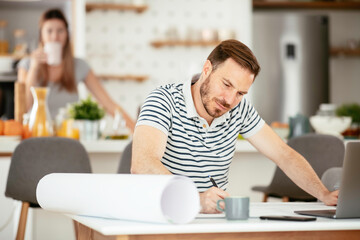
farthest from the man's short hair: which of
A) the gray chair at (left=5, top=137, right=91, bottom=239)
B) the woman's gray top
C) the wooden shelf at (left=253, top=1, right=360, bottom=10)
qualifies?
the wooden shelf at (left=253, top=1, right=360, bottom=10)

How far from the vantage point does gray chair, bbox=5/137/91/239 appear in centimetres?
314

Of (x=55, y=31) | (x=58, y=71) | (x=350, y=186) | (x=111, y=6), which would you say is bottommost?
(x=350, y=186)

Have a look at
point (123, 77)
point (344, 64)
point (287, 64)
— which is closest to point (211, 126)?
point (123, 77)

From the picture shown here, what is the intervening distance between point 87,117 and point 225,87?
5.73 feet

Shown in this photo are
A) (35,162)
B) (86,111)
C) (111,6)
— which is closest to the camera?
(35,162)

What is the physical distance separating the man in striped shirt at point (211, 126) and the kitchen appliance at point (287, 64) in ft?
13.4

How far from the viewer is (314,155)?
3.39 metres

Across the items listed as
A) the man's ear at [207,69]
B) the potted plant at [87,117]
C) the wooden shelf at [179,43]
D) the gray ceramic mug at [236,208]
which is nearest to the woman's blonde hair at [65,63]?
the potted plant at [87,117]

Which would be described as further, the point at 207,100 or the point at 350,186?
the point at 207,100

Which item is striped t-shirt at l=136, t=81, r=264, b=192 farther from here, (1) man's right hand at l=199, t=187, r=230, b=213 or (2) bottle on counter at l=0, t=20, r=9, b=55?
(2) bottle on counter at l=0, t=20, r=9, b=55

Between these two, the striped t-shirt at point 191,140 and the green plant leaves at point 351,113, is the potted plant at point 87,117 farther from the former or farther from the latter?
the green plant leaves at point 351,113

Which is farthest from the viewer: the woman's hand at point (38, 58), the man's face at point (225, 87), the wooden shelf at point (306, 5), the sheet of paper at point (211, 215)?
the wooden shelf at point (306, 5)

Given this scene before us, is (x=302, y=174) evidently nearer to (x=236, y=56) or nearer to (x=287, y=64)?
(x=236, y=56)

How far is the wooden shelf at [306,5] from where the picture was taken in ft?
23.3
